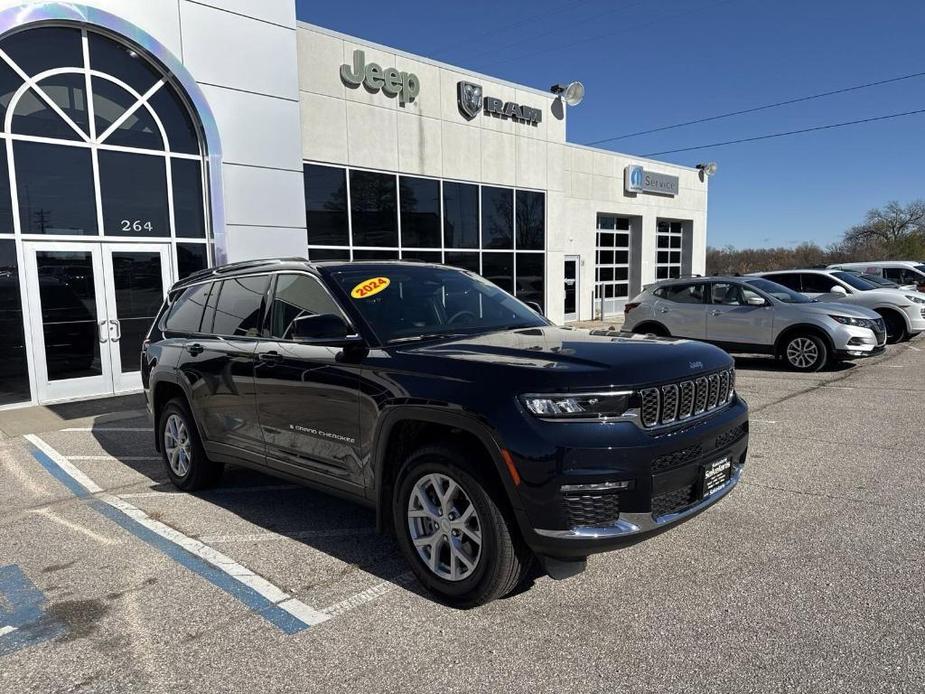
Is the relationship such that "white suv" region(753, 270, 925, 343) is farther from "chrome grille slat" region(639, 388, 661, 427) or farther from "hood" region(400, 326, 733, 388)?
"chrome grille slat" region(639, 388, 661, 427)

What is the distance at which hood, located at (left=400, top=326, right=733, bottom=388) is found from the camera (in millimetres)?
3156

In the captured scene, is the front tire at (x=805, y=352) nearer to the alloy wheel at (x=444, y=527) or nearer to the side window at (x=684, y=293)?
the side window at (x=684, y=293)

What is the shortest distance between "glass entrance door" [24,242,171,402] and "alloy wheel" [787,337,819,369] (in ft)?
34.6

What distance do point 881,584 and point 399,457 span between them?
2653 mm

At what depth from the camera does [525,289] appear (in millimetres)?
19109

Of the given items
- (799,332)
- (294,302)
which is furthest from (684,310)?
Answer: (294,302)

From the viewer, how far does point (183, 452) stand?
18.2 ft

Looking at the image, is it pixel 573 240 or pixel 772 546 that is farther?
pixel 573 240

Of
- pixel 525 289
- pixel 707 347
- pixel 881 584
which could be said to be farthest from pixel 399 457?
pixel 525 289

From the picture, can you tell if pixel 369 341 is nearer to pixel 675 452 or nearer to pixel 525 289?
pixel 675 452

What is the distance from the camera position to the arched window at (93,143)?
938cm

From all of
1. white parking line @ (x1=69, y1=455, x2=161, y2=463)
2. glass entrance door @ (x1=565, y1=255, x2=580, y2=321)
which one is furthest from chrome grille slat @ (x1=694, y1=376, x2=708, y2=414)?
glass entrance door @ (x1=565, y1=255, x2=580, y2=321)

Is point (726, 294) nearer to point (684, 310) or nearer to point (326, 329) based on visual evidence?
point (684, 310)

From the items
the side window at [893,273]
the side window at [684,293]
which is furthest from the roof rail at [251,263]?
the side window at [893,273]
